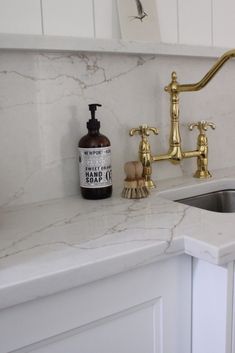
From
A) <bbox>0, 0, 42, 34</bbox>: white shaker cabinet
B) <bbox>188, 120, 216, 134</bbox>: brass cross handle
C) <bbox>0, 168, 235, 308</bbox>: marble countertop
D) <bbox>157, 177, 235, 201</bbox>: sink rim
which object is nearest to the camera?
<bbox>0, 168, 235, 308</bbox>: marble countertop

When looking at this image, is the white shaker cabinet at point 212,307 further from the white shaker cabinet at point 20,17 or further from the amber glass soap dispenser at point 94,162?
the white shaker cabinet at point 20,17

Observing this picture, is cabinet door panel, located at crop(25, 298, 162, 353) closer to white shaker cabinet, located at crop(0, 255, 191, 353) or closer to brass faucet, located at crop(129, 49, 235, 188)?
white shaker cabinet, located at crop(0, 255, 191, 353)

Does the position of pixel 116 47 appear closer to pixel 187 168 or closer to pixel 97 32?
pixel 97 32

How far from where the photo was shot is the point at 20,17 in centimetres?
87

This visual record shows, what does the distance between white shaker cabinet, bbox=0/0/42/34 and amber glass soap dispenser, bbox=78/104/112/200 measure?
0.23 m

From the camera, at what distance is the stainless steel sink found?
43.4 inches

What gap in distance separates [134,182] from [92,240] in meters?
0.32

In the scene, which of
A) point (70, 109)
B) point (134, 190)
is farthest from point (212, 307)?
point (70, 109)

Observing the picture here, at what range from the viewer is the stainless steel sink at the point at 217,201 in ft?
3.62

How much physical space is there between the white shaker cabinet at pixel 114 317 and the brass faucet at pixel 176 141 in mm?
428

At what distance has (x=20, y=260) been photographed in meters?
0.56

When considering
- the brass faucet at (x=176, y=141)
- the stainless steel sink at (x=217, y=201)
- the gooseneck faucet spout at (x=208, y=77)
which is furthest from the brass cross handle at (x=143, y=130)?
the stainless steel sink at (x=217, y=201)

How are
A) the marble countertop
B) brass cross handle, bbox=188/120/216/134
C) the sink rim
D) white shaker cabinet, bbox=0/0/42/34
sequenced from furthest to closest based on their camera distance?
1. brass cross handle, bbox=188/120/216/134
2. the sink rim
3. white shaker cabinet, bbox=0/0/42/34
4. the marble countertop

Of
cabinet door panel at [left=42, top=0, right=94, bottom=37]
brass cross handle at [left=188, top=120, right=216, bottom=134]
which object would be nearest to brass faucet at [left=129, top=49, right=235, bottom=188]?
brass cross handle at [left=188, top=120, right=216, bottom=134]
